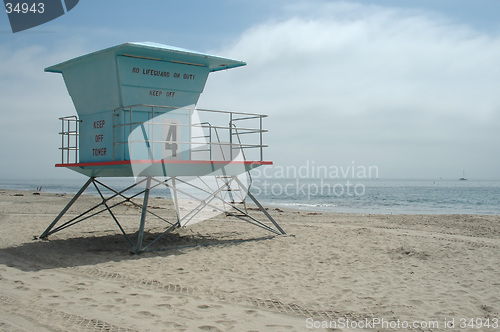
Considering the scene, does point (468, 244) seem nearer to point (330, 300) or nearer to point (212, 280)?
point (330, 300)

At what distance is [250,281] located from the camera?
8.12m

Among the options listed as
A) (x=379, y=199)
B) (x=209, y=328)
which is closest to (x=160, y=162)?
(x=209, y=328)

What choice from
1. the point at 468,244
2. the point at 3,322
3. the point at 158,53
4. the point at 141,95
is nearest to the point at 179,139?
the point at 141,95

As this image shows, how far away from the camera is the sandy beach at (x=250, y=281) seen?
19.9 ft

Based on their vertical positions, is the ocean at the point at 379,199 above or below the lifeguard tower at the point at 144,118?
below

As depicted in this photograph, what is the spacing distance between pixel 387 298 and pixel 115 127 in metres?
7.10

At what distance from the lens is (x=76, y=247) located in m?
11.4

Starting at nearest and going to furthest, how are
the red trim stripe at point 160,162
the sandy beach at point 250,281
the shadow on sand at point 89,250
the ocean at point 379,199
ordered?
the sandy beach at point 250,281, the shadow on sand at point 89,250, the red trim stripe at point 160,162, the ocean at point 379,199

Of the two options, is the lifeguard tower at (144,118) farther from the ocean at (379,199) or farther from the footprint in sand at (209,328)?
the ocean at (379,199)

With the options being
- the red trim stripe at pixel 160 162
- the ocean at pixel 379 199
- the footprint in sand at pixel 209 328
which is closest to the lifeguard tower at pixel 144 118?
the red trim stripe at pixel 160 162

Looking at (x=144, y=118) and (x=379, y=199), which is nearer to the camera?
(x=144, y=118)

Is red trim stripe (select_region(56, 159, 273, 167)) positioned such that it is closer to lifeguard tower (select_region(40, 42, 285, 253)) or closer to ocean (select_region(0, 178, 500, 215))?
lifeguard tower (select_region(40, 42, 285, 253))

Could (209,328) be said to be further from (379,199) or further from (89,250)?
(379,199)

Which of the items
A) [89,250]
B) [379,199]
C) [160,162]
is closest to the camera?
[160,162]
